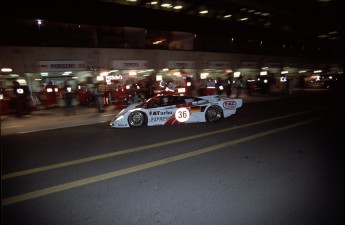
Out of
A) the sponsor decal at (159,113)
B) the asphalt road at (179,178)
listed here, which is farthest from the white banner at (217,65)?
the asphalt road at (179,178)

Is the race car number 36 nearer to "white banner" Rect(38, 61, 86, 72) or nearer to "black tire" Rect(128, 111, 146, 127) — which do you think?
"black tire" Rect(128, 111, 146, 127)

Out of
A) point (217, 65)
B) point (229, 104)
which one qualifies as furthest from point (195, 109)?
point (217, 65)

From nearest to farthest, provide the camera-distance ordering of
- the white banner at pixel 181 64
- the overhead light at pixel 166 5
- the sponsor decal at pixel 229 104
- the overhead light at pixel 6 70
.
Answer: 1. the sponsor decal at pixel 229 104
2. the overhead light at pixel 6 70
3. the white banner at pixel 181 64
4. the overhead light at pixel 166 5

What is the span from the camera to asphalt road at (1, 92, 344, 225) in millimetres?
3309

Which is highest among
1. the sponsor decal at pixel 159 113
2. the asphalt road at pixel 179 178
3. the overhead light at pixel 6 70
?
the overhead light at pixel 6 70

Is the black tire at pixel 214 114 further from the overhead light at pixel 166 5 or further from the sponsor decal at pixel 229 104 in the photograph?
the overhead light at pixel 166 5

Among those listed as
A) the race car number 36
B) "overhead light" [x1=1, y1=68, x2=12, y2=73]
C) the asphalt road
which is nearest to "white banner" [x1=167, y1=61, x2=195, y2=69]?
"overhead light" [x1=1, y1=68, x2=12, y2=73]

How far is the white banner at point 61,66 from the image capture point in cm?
1740

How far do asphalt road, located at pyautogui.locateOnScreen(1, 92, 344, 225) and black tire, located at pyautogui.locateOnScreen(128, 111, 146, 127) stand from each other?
1178 millimetres

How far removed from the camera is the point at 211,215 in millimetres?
3248

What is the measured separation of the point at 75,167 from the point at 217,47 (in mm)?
25504

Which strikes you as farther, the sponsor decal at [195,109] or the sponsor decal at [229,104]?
the sponsor decal at [229,104]

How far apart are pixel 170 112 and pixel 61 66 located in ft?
41.1

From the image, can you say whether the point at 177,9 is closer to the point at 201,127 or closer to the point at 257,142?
the point at 201,127
